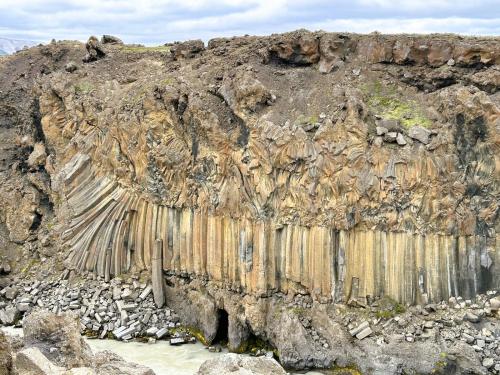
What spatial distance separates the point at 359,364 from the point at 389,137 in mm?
8233

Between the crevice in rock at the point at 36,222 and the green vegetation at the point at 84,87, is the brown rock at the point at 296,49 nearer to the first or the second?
the green vegetation at the point at 84,87

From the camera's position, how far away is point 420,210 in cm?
2345

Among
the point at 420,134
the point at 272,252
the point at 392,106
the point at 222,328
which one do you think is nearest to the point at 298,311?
the point at 272,252

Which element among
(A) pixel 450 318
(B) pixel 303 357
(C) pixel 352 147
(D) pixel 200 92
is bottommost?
(B) pixel 303 357

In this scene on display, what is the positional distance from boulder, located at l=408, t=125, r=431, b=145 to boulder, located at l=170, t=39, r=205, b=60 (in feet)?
43.6

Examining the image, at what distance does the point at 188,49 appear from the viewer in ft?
109

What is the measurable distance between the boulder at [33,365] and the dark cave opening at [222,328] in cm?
1449

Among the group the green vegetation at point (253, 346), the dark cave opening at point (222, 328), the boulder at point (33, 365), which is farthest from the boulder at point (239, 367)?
the dark cave opening at point (222, 328)

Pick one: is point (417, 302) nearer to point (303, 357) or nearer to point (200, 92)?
point (303, 357)

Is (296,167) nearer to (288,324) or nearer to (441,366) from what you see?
(288,324)

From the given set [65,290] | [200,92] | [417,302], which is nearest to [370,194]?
[417,302]

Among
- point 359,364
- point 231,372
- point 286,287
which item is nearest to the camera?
point 231,372

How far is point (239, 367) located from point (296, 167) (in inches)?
514

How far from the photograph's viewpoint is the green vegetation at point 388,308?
23.2 metres
